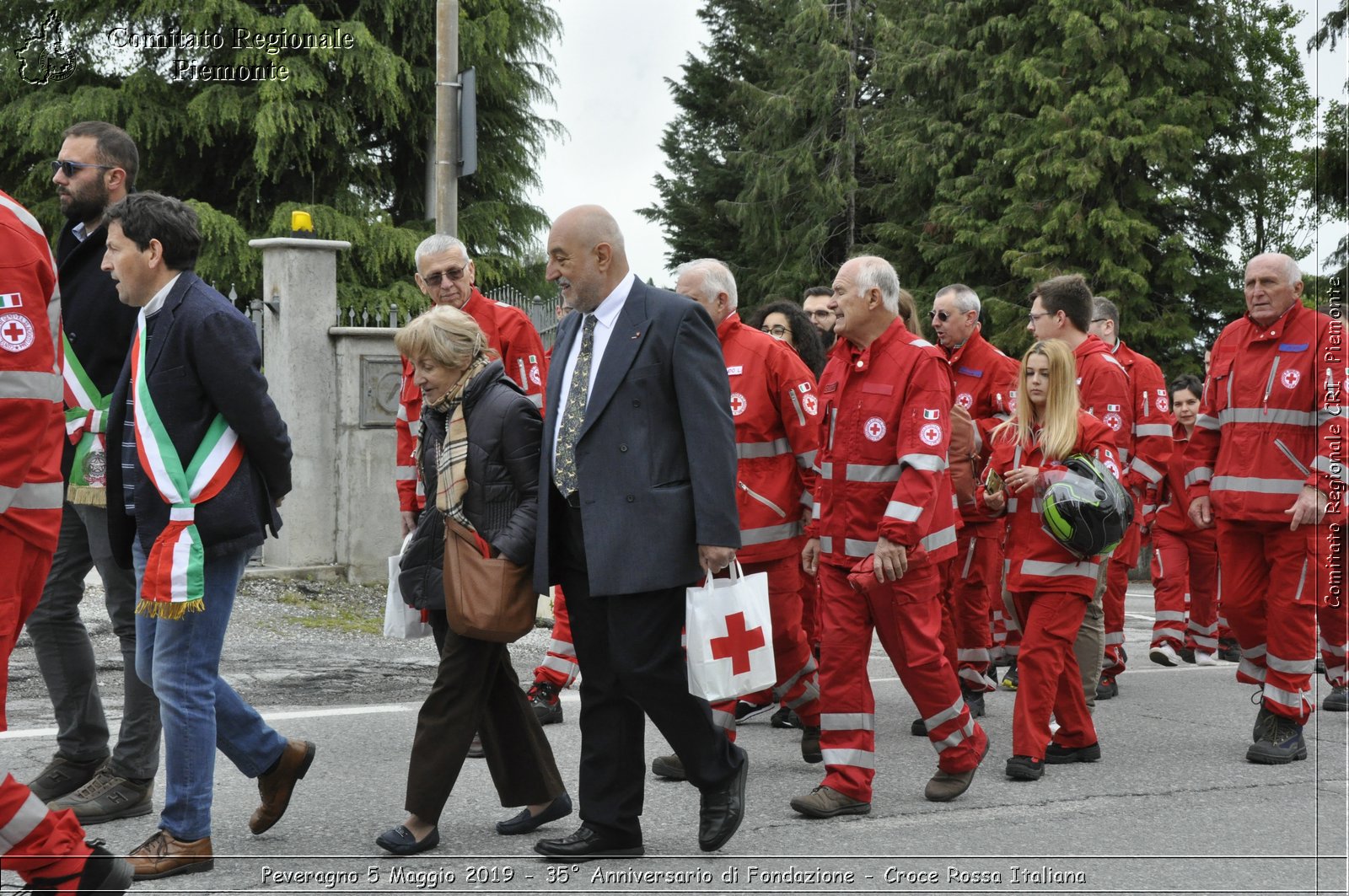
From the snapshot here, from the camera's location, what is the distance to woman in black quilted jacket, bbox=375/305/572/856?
4887 mm

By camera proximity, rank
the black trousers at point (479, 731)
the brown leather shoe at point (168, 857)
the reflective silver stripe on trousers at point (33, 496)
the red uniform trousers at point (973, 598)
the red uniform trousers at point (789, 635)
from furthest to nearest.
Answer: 1. the red uniform trousers at point (973, 598)
2. the red uniform trousers at point (789, 635)
3. the black trousers at point (479, 731)
4. the brown leather shoe at point (168, 857)
5. the reflective silver stripe on trousers at point (33, 496)

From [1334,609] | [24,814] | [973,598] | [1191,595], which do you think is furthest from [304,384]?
[24,814]

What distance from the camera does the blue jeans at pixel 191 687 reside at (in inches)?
179

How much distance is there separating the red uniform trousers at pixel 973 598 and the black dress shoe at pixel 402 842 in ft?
12.0

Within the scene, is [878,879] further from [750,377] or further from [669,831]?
[750,377]

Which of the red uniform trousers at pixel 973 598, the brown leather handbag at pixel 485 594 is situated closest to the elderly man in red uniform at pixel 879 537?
the brown leather handbag at pixel 485 594

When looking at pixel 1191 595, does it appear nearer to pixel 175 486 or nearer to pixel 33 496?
pixel 175 486

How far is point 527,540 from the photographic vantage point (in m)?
4.90

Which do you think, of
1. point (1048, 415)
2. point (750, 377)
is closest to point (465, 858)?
point (750, 377)

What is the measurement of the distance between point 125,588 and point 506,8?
67.1 ft

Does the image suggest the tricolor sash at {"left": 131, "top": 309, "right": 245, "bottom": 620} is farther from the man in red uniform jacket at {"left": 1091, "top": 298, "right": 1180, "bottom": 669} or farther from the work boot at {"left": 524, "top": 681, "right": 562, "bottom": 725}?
the man in red uniform jacket at {"left": 1091, "top": 298, "right": 1180, "bottom": 669}

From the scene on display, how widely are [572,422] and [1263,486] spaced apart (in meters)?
3.71

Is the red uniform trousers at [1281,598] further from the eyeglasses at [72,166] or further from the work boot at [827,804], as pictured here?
the eyeglasses at [72,166]

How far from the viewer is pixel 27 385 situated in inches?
151
